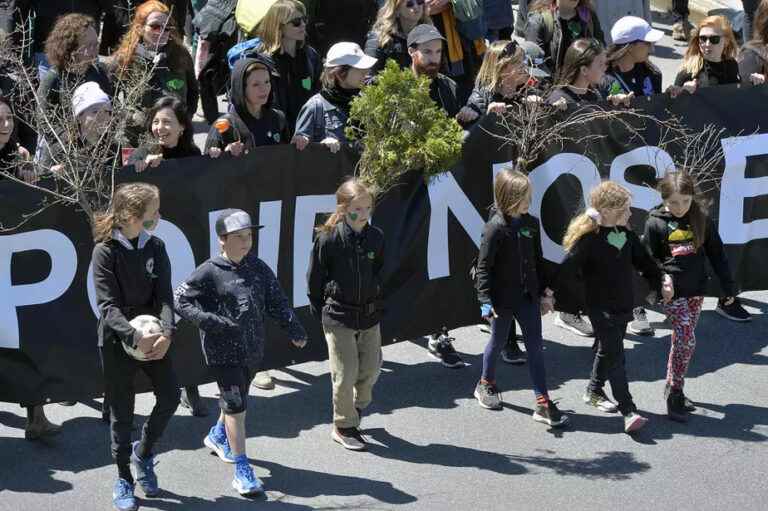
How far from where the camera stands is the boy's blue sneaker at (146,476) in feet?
23.2

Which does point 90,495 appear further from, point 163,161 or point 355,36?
point 355,36

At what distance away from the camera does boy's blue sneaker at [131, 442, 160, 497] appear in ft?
23.2

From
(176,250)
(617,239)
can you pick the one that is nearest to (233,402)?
(176,250)

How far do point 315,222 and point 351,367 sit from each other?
1.18 m

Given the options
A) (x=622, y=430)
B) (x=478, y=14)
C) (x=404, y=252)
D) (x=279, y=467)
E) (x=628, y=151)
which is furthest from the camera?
(x=478, y=14)

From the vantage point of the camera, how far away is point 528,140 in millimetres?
8938

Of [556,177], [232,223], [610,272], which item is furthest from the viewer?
[556,177]

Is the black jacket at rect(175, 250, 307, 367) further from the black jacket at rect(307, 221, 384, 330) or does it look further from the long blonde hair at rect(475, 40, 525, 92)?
the long blonde hair at rect(475, 40, 525, 92)

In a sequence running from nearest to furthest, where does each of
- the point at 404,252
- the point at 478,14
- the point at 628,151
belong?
the point at 404,252 < the point at 628,151 < the point at 478,14

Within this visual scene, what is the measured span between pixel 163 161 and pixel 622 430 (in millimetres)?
3266

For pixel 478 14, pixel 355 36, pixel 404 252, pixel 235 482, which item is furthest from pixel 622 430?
pixel 355 36

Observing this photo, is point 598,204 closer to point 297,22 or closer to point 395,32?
point 395,32

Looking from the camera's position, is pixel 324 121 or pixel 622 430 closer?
pixel 622 430

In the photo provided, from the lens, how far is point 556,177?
9.24m
